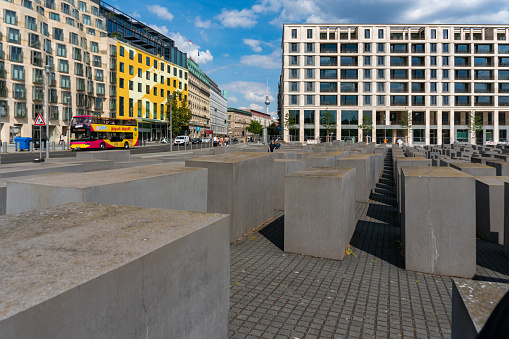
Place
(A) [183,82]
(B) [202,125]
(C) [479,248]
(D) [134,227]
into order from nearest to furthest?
(D) [134,227] → (C) [479,248] → (A) [183,82] → (B) [202,125]

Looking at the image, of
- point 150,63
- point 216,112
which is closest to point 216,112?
point 216,112

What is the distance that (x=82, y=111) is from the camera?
6144 cm

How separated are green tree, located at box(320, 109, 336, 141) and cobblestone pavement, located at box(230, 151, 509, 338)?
66.0m

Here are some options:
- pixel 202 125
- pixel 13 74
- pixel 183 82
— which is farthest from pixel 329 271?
pixel 202 125

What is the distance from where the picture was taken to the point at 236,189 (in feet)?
23.9

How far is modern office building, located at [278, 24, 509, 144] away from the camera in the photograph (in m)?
72.9

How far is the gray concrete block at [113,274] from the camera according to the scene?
1780 mm

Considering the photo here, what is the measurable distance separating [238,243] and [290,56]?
7161cm

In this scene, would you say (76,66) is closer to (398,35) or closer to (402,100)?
(398,35)

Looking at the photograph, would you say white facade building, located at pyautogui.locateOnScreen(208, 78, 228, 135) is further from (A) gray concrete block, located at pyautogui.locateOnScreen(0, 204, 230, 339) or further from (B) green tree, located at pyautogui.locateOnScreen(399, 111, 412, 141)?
(A) gray concrete block, located at pyautogui.locateOnScreen(0, 204, 230, 339)

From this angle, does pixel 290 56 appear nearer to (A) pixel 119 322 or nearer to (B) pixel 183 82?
(B) pixel 183 82

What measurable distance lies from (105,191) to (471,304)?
3895mm

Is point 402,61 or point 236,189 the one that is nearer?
point 236,189

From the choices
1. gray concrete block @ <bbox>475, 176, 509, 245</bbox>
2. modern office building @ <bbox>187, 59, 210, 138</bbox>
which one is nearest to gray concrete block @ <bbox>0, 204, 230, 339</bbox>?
gray concrete block @ <bbox>475, 176, 509, 245</bbox>
